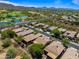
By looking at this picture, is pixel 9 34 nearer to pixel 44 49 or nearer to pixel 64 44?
pixel 44 49

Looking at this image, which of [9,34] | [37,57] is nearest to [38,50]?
[37,57]

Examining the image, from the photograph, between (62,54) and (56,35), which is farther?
(56,35)

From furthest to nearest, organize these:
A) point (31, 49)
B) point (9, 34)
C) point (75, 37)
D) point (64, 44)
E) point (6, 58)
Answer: point (75, 37) < point (9, 34) < point (64, 44) < point (31, 49) < point (6, 58)

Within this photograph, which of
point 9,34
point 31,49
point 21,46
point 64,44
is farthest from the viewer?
point 9,34

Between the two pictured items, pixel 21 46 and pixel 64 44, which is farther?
pixel 64 44

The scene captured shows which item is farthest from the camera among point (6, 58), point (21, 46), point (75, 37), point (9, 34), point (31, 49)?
point (75, 37)

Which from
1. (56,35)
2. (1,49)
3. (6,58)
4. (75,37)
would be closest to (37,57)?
(6,58)

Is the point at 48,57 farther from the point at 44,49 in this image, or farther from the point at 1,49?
the point at 1,49

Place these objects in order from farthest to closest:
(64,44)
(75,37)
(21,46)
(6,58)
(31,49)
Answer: (75,37) → (64,44) → (21,46) → (31,49) → (6,58)
